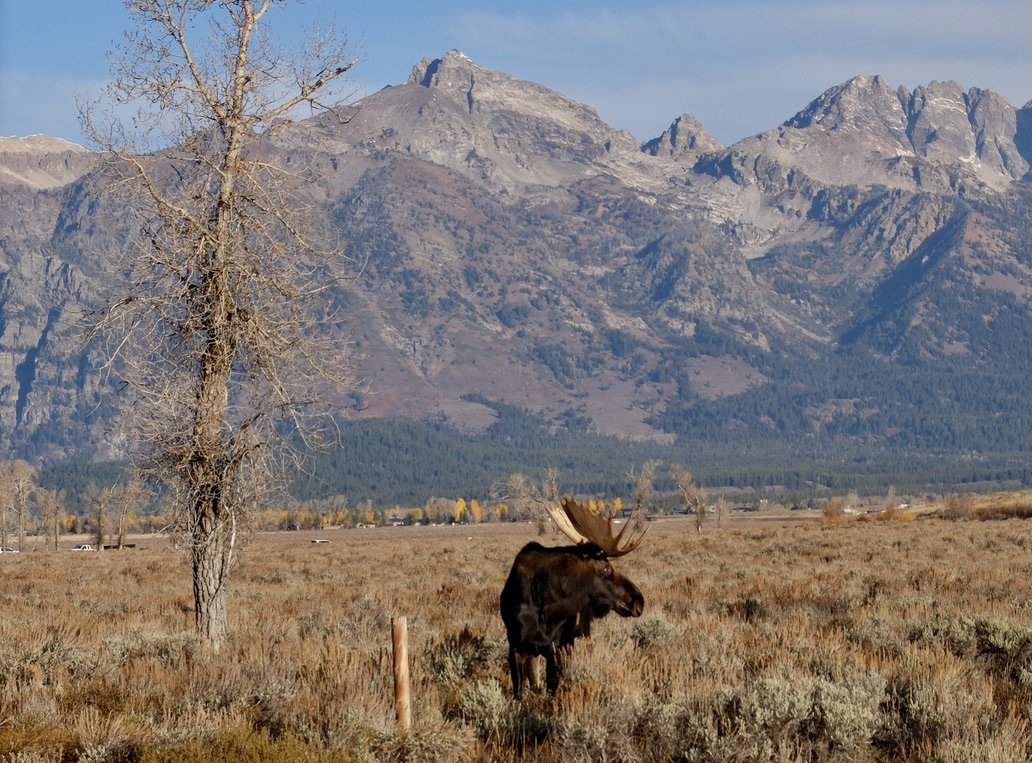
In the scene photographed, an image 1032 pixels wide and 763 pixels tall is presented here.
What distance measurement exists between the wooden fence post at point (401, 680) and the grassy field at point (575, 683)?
0.43 ft

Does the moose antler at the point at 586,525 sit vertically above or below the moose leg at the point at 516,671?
above

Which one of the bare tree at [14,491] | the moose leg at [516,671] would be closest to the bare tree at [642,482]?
the moose leg at [516,671]

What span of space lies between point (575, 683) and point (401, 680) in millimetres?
1932

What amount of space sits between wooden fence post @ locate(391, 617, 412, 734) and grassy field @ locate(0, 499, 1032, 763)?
13 cm

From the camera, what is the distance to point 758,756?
7422 mm

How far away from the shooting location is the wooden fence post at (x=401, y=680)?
836 cm

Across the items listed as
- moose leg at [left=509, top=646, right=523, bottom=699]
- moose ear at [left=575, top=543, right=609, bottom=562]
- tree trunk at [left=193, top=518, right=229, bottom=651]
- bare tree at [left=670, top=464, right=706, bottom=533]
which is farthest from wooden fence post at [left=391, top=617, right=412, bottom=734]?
bare tree at [left=670, top=464, right=706, bottom=533]

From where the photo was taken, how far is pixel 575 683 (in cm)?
989

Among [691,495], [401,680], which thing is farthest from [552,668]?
[691,495]

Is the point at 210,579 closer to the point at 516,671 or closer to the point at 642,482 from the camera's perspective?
the point at 516,671

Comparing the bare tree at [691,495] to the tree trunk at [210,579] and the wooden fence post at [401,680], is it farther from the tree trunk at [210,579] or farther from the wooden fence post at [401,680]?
the wooden fence post at [401,680]

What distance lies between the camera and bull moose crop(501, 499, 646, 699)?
33.9 ft

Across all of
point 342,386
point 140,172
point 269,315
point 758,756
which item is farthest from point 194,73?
point 758,756

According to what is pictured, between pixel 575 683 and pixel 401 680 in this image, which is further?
pixel 575 683
